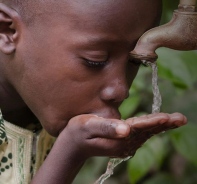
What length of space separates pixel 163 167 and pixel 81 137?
167 centimetres

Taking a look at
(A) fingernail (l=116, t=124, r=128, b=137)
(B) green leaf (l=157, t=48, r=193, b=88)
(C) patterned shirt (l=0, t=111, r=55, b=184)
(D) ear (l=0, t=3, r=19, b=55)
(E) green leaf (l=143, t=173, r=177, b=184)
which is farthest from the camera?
(E) green leaf (l=143, t=173, r=177, b=184)

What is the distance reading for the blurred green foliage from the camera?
2.53 m

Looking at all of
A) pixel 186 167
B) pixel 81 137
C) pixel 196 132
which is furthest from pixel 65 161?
pixel 186 167

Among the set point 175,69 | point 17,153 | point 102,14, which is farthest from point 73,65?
point 175,69

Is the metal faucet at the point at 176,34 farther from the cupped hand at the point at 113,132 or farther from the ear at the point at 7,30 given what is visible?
the ear at the point at 7,30

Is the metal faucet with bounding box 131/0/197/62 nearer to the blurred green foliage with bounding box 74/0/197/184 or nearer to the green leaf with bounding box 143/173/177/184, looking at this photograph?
the blurred green foliage with bounding box 74/0/197/184

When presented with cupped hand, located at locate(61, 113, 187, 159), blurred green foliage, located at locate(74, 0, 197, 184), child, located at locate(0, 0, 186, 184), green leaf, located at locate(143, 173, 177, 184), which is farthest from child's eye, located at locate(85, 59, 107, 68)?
green leaf, located at locate(143, 173, 177, 184)

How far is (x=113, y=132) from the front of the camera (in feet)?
5.55

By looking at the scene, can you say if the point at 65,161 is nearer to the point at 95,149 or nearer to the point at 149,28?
the point at 95,149

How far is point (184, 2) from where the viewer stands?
1823 mm

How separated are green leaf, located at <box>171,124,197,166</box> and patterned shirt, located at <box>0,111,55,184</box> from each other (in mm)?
607

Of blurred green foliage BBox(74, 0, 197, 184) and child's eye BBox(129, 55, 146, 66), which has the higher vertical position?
child's eye BBox(129, 55, 146, 66)

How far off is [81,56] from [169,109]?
39.4 inches

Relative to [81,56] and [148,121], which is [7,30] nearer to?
Result: [81,56]
